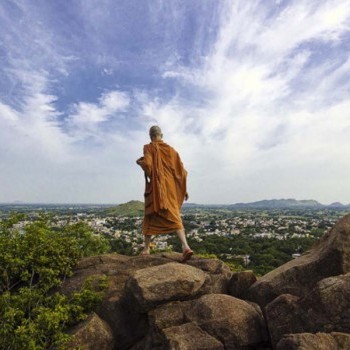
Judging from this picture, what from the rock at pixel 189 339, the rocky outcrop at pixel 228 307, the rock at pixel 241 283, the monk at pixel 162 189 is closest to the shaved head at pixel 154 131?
the monk at pixel 162 189

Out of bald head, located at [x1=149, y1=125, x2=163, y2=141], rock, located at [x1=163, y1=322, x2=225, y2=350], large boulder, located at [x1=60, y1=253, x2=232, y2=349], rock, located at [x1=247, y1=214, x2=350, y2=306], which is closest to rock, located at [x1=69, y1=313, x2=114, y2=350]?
large boulder, located at [x1=60, y1=253, x2=232, y2=349]

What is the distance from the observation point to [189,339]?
19.1ft

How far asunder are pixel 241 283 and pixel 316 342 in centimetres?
293

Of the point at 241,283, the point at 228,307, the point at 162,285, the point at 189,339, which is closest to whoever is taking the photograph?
the point at 189,339

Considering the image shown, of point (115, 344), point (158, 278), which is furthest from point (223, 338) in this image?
point (115, 344)

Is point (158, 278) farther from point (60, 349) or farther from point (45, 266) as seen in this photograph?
point (45, 266)

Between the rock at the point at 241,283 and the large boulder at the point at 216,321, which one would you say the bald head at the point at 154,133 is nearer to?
the rock at the point at 241,283

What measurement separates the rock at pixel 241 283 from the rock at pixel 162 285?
89 cm

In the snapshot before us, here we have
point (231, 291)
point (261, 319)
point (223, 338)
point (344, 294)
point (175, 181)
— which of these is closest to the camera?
point (344, 294)

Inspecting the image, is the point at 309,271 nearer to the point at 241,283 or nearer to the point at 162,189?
the point at 241,283

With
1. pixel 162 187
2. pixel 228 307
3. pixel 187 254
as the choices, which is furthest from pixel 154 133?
pixel 228 307

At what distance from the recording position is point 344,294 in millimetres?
5508

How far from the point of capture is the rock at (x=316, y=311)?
5.46 metres

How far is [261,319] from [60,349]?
3.33 metres
